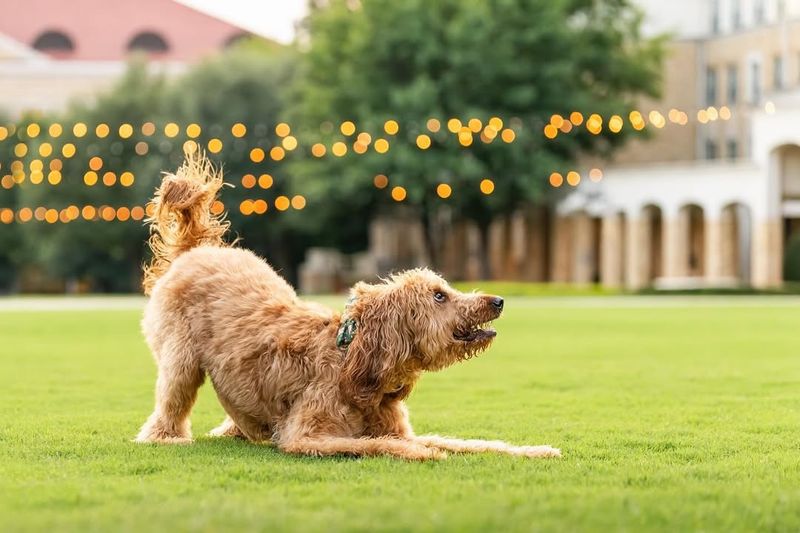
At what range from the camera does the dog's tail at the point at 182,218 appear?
9.52m

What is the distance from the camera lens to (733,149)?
62.1 metres

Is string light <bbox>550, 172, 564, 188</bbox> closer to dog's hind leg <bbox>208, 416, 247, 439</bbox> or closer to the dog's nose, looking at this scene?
dog's hind leg <bbox>208, 416, 247, 439</bbox>

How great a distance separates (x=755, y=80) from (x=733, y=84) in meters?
1.35

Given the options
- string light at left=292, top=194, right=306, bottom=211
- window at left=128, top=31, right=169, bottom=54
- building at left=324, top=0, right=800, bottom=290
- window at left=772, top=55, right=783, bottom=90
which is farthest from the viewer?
window at left=128, top=31, right=169, bottom=54

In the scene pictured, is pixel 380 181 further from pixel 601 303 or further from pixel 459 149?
pixel 601 303

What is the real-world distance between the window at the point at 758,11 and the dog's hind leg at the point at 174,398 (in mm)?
54916

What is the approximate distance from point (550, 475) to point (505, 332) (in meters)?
17.0

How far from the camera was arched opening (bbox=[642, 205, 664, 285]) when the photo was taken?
177ft

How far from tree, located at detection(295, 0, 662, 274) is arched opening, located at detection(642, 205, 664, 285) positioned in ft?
13.6

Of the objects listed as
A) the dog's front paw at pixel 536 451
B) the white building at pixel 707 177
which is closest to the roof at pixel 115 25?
the white building at pixel 707 177

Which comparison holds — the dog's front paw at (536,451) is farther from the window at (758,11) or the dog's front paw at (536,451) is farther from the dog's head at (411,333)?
the window at (758,11)

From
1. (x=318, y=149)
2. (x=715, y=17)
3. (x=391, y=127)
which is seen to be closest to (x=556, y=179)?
(x=391, y=127)

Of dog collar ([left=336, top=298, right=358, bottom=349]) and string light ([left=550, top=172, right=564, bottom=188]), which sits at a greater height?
string light ([left=550, top=172, right=564, bottom=188])

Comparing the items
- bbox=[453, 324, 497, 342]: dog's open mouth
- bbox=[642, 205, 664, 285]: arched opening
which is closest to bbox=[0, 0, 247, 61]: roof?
bbox=[642, 205, 664, 285]: arched opening
